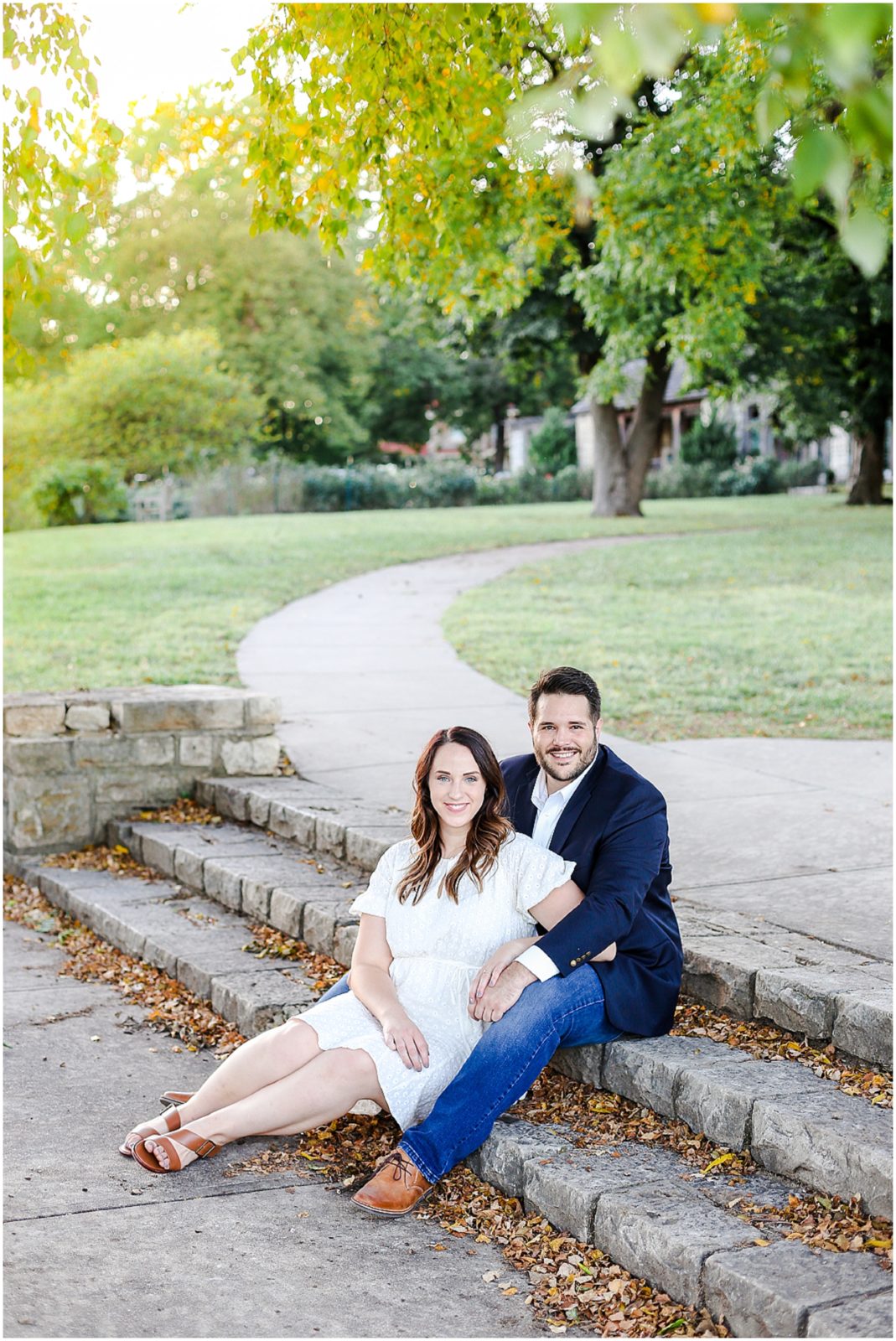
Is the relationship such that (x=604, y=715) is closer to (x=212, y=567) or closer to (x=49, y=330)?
(x=212, y=567)

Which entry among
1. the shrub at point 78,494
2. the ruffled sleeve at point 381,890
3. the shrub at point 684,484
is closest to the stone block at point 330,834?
the ruffled sleeve at point 381,890

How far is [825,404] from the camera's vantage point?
2983 cm

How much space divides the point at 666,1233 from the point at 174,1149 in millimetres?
1461

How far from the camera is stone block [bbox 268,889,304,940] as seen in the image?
230 inches

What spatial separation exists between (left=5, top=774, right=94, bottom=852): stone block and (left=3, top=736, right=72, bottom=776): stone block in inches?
1.9

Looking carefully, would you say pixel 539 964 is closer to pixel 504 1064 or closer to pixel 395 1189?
pixel 504 1064

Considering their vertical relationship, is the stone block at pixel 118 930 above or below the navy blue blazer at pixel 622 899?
below

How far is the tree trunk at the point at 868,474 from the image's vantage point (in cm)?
3066

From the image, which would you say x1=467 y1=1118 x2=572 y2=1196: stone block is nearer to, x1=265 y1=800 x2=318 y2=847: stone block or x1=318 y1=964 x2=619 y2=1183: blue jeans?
x1=318 y1=964 x2=619 y2=1183: blue jeans

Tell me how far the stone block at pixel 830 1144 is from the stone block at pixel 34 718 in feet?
16.4

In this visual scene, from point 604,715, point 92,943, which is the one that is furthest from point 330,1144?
point 604,715

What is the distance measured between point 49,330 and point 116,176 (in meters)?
37.3

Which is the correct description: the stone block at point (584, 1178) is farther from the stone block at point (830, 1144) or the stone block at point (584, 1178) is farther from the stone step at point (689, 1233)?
the stone block at point (830, 1144)

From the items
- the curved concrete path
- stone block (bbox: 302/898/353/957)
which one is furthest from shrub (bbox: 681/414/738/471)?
stone block (bbox: 302/898/353/957)
